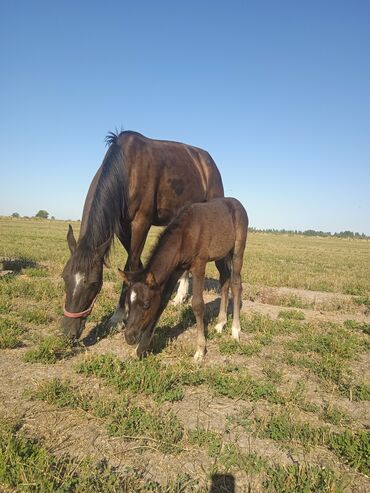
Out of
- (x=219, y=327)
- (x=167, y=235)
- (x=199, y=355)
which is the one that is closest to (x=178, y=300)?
(x=219, y=327)

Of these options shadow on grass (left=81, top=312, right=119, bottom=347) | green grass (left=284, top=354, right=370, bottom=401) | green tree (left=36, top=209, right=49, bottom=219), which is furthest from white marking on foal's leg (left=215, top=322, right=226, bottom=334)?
green tree (left=36, top=209, right=49, bottom=219)

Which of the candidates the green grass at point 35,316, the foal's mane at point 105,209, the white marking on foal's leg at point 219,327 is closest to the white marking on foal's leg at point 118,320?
the green grass at point 35,316

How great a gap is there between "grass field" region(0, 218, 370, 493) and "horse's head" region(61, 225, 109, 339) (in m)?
0.27

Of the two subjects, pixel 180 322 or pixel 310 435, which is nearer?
pixel 310 435

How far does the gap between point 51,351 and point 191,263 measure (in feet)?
7.38

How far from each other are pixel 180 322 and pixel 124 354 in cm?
173

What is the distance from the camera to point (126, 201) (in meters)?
5.62

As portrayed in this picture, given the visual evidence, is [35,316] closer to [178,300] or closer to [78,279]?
[78,279]

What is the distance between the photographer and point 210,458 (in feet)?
9.21

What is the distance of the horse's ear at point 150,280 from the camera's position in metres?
4.38

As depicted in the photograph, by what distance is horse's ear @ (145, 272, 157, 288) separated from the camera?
4.38m

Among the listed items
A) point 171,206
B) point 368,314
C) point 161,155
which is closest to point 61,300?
point 171,206

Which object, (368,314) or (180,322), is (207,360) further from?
(368,314)

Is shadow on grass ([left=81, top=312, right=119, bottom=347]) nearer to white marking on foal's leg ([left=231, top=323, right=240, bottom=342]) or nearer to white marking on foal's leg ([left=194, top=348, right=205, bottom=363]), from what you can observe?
white marking on foal's leg ([left=194, top=348, right=205, bottom=363])
